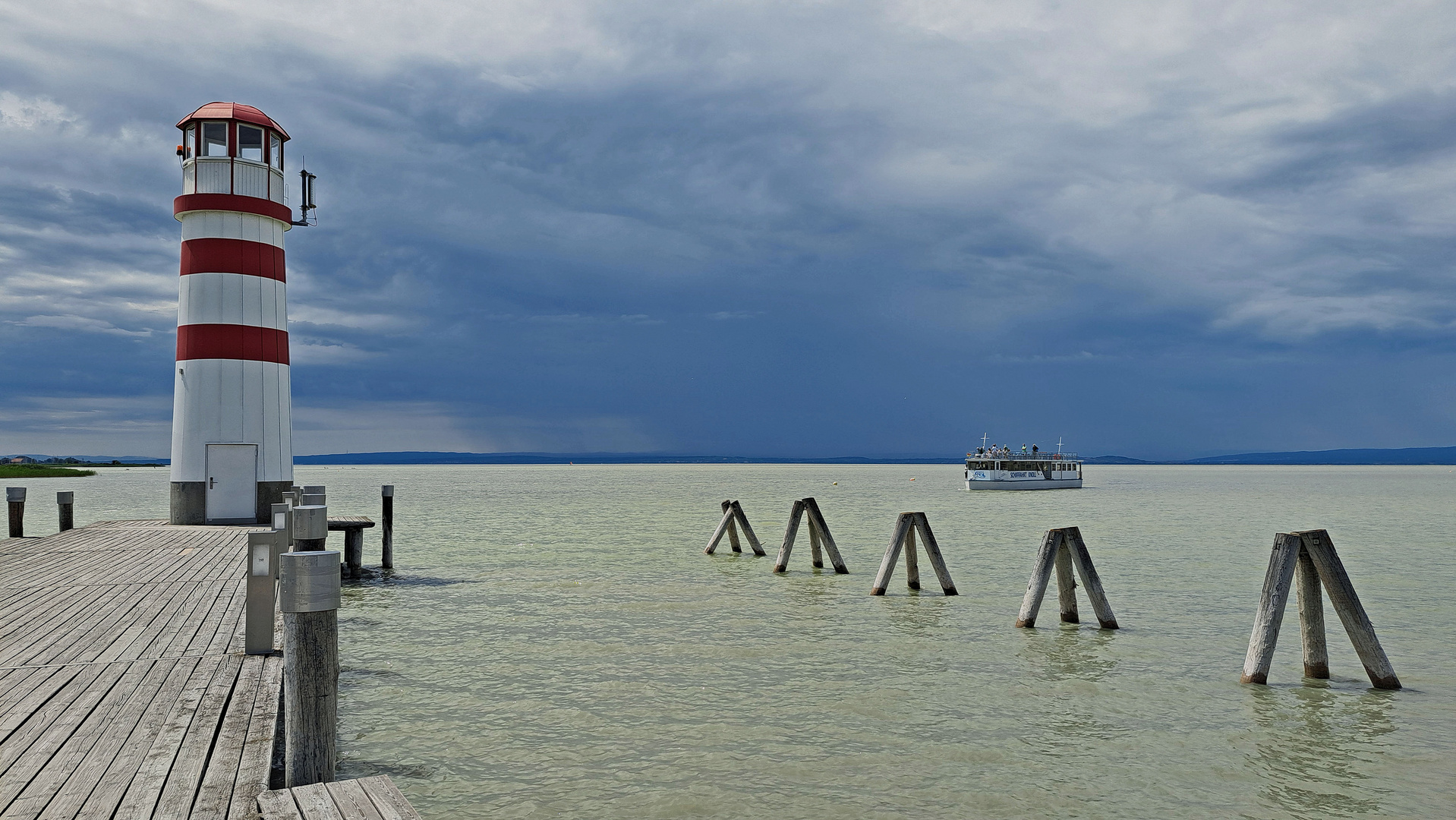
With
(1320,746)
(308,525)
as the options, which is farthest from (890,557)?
(308,525)

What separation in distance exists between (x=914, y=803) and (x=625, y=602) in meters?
10.2

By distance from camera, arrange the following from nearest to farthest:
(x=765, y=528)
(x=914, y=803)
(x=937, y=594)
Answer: (x=914, y=803)
(x=937, y=594)
(x=765, y=528)

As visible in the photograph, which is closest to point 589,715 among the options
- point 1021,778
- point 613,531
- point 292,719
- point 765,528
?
point 1021,778

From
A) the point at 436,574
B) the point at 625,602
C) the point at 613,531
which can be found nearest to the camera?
the point at 625,602

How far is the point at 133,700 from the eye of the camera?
6723 millimetres

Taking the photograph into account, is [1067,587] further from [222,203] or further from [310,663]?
[222,203]

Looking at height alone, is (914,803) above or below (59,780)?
below

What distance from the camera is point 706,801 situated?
720 cm

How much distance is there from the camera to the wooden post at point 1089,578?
1401 cm

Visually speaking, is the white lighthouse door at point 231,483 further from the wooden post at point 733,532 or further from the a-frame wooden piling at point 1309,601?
the a-frame wooden piling at point 1309,601

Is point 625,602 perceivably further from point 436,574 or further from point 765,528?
point 765,528

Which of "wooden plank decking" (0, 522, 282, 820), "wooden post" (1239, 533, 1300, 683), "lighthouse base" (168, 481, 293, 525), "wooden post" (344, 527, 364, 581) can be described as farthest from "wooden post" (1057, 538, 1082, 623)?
"lighthouse base" (168, 481, 293, 525)

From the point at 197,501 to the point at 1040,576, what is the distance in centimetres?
1778

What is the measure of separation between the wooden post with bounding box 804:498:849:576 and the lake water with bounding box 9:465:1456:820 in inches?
28.6
